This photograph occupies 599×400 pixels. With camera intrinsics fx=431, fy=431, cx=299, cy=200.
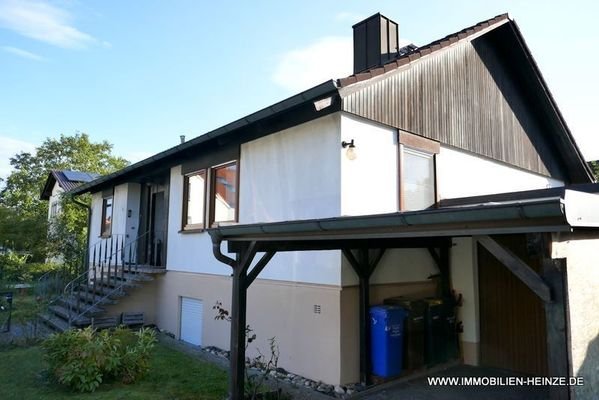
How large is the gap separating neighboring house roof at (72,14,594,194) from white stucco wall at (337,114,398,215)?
0.55m

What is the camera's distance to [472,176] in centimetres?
855

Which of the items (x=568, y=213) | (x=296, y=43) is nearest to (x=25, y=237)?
(x=296, y=43)

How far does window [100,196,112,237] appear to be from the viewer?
520 inches

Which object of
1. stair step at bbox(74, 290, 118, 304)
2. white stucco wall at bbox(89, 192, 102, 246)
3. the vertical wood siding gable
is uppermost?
the vertical wood siding gable

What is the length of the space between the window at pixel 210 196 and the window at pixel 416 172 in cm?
298

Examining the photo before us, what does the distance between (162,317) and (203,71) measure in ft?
20.2

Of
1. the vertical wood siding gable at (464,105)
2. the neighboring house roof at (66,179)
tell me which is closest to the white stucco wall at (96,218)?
the neighboring house roof at (66,179)

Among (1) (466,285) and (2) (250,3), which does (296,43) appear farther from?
(1) (466,285)

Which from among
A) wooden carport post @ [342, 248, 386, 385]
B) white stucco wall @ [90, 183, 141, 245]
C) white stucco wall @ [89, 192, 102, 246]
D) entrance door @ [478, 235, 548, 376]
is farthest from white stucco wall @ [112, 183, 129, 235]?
entrance door @ [478, 235, 548, 376]

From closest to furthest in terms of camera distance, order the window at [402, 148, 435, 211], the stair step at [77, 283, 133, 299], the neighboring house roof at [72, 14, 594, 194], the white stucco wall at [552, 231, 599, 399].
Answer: the white stucco wall at [552, 231, 599, 399], the neighboring house roof at [72, 14, 594, 194], the window at [402, 148, 435, 211], the stair step at [77, 283, 133, 299]

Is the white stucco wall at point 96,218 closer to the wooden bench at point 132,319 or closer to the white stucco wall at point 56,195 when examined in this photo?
the wooden bench at point 132,319

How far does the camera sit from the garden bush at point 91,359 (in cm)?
541

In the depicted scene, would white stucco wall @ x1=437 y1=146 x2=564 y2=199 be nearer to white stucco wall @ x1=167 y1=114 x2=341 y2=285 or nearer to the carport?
white stucco wall @ x1=167 y1=114 x2=341 y2=285

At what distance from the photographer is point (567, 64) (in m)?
9.29
